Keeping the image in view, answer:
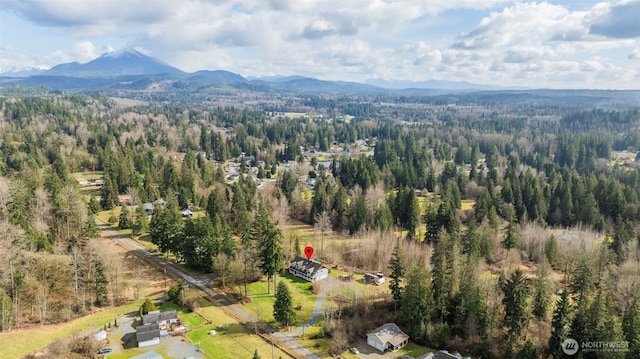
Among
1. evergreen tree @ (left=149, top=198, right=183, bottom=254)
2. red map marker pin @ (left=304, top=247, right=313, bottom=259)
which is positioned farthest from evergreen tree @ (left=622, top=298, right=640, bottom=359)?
evergreen tree @ (left=149, top=198, right=183, bottom=254)

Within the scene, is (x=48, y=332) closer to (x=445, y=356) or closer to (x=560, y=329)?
(x=445, y=356)

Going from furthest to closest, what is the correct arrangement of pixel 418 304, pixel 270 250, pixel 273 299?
pixel 270 250 → pixel 273 299 → pixel 418 304

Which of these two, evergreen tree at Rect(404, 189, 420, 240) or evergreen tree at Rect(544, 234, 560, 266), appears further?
evergreen tree at Rect(404, 189, 420, 240)

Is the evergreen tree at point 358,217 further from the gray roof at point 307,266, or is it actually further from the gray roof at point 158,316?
the gray roof at point 158,316

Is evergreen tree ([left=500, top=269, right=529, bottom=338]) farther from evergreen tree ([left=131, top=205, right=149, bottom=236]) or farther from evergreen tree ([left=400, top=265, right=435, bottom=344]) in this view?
evergreen tree ([left=131, top=205, right=149, bottom=236])

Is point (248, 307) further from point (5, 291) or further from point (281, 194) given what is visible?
point (281, 194)

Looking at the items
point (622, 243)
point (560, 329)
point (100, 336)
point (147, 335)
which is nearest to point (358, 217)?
point (622, 243)
